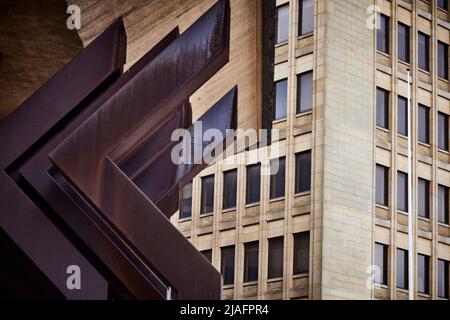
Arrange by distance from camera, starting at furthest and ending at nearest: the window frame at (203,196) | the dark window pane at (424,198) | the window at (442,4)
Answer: the window at (442,4) < the window frame at (203,196) < the dark window pane at (424,198)

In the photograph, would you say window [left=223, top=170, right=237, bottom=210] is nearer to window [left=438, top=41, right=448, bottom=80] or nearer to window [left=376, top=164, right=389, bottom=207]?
window [left=376, top=164, right=389, bottom=207]

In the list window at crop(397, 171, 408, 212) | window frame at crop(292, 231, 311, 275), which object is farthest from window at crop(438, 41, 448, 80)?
window frame at crop(292, 231, 311, 275)

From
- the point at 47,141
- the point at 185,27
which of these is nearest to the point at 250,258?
the point at 185,27

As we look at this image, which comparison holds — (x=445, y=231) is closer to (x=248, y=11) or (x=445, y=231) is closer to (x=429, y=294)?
(x=429, y=294)

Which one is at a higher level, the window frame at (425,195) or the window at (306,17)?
the window at (306,17)

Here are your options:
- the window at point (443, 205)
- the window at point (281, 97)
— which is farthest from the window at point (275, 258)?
the window at point (443, 205)

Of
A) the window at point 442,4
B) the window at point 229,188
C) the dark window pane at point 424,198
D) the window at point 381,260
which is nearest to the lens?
the window at point 381,260

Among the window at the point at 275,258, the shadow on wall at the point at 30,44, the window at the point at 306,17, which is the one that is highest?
the window at the point at 306,17

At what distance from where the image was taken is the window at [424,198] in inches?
1718

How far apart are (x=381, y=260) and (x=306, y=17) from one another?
967cm

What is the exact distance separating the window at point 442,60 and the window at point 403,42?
6.76 ft

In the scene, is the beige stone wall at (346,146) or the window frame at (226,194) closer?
the beige stone wall at (346,146)

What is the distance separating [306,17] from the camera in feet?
138

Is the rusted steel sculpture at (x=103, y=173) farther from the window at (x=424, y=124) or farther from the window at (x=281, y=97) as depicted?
the window at (x=424, y=124)
